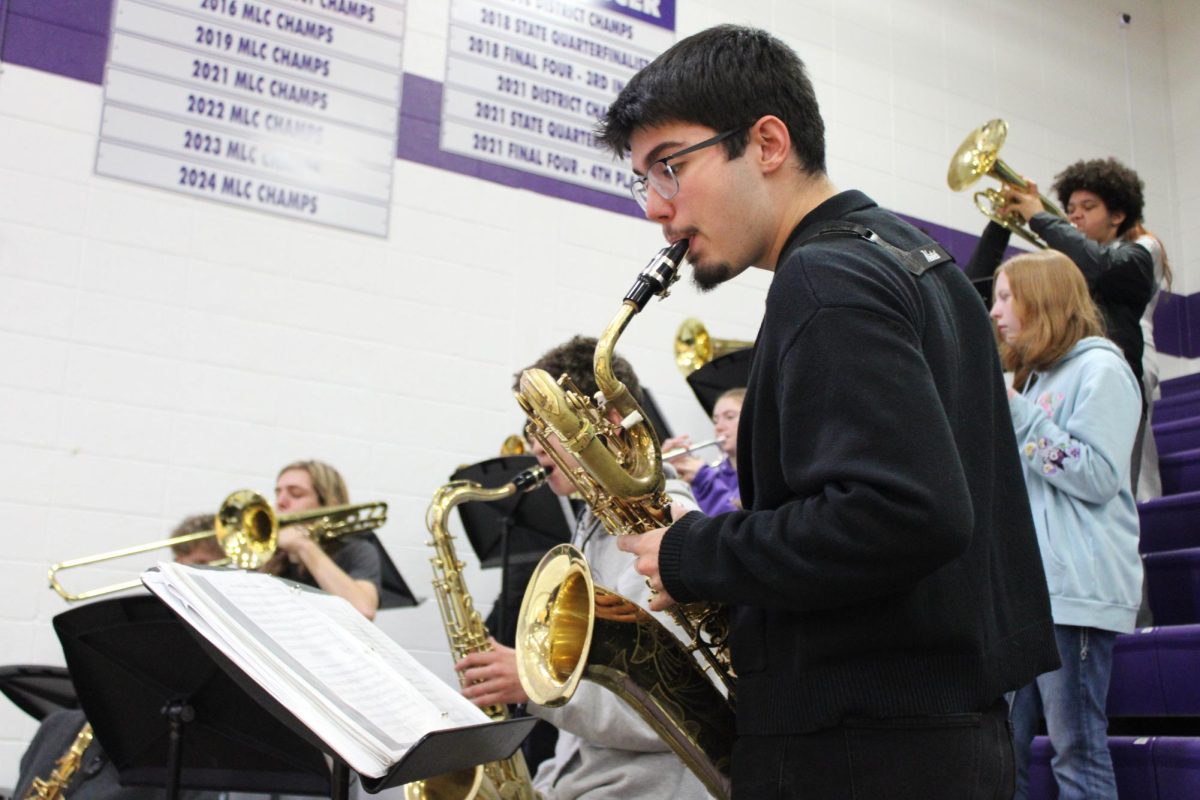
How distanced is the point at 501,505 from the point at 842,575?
3063mm

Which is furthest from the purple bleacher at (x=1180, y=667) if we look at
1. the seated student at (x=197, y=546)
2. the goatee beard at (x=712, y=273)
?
the seated student at (x=197, y=546)

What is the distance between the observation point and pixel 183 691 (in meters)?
2.44

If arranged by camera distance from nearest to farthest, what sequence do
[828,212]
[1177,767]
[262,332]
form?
1. [828,212]
2. [1177,767]
3. [262,332]

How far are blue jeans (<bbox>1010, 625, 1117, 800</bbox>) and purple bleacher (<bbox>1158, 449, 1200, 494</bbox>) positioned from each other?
1841 millimetres

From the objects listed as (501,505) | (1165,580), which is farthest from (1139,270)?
(501,505)

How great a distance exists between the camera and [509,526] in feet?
14.4

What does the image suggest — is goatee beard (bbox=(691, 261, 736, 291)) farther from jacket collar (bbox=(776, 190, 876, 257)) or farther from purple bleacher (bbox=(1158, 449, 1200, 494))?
purple bleacher (bbox=(1158, 449, 1200, 494))

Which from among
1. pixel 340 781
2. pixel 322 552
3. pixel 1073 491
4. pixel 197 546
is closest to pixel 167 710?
pixel 340 781

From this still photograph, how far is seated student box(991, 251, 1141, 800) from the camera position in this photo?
3033 millimetres

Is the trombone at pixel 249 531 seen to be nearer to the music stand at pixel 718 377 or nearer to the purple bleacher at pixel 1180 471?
the music stand at pixel 718 377

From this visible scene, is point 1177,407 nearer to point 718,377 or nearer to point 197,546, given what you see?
point 718,377

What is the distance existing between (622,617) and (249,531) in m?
2.66

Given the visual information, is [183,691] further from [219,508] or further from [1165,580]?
[1165,580]

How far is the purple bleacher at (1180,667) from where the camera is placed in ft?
10.7
